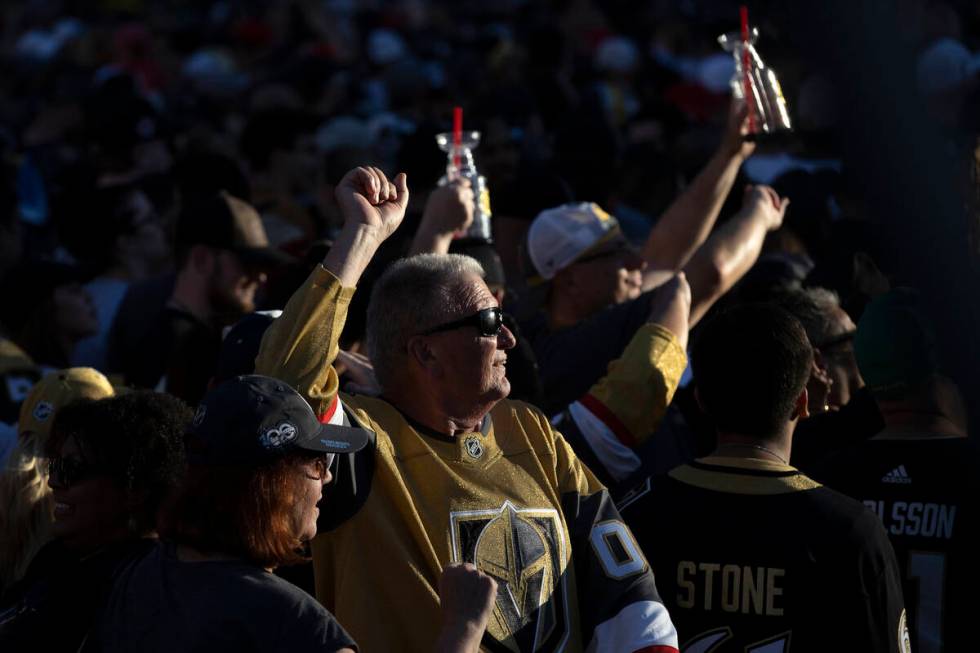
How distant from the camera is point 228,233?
18.5 ft

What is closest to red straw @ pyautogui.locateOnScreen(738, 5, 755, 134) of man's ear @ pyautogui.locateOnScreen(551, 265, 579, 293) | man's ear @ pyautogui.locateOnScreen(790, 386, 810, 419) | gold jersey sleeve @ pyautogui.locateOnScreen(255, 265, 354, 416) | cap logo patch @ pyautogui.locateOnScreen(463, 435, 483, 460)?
man's ear @ pyautogui.locateOnScreen(551, 265, 579, 293)

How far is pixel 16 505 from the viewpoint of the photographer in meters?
3.56

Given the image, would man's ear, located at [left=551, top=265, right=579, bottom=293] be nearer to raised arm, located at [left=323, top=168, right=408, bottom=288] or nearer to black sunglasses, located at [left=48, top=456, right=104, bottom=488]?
raised arm, located at [left=323, top=168, right=408, bottom=288]

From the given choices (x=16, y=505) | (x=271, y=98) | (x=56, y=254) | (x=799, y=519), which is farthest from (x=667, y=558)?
(x=271, y=98)

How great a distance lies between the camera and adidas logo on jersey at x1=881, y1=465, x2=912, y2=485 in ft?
11.4

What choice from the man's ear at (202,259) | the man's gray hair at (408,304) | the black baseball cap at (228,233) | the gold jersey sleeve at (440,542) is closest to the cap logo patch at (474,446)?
the gold jersey sleeve at (440,542)

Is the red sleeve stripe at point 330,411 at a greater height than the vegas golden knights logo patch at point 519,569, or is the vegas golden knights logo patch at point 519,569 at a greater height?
the red sleeve stripe at point 330,411

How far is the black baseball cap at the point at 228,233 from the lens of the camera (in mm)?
5641

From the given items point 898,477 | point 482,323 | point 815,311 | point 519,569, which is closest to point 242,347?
point 482,323

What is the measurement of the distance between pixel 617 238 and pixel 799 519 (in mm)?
2215

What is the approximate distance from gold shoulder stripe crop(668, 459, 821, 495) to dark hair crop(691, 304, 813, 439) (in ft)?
0.34

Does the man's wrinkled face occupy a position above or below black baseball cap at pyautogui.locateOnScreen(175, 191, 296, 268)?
above

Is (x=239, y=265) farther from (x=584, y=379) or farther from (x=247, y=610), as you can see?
(x=247, y=610)

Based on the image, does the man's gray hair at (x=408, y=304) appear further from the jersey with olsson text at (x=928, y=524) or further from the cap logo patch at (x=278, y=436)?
the jersey with olsson text at (x=928, y=524)
